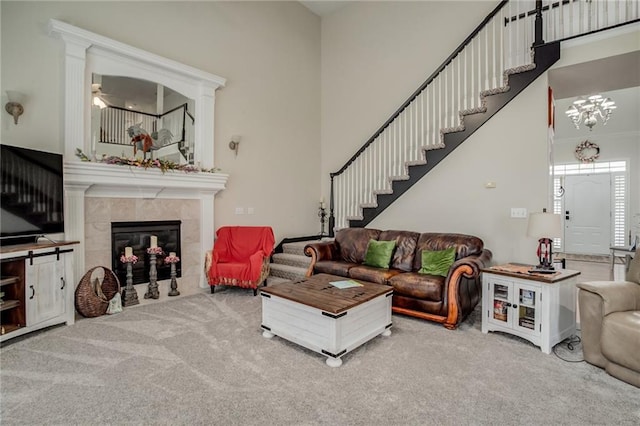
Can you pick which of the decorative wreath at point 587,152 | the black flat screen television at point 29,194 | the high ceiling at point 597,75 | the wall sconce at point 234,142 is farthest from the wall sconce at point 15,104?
the decorative wreath at point 587,152

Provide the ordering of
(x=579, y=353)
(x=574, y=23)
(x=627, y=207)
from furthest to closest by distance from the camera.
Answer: (x=627, y=207)
(x=574, y=23)
(x=579, y=353)

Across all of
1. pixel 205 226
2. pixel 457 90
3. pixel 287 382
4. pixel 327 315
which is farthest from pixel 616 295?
pixel 205 226

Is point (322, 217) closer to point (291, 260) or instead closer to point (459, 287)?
point (291, 260)

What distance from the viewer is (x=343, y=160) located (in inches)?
262

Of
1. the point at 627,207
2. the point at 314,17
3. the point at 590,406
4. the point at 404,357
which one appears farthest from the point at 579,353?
the point at 627,207

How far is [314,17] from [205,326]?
20.9 ft

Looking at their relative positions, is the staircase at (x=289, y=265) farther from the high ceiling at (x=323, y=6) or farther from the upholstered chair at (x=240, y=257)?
the high ceiling at (x=323, y=6)

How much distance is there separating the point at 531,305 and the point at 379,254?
1.80m

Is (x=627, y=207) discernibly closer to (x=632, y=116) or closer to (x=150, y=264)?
(x=632, y=116)

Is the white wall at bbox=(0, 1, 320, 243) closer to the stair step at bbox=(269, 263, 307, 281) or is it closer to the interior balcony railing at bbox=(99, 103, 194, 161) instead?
the interior balcony railing at bbox=(99, 103, 194, 161)

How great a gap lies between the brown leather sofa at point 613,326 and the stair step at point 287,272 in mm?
3373

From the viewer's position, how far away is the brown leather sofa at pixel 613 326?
221 centimetres

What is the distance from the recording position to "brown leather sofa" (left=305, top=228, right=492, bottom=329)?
3.30 m

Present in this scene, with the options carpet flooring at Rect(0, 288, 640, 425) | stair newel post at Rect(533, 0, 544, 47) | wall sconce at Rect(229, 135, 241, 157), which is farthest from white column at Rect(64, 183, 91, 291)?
stair newel post at Rect(533, 0, 544, 47)
